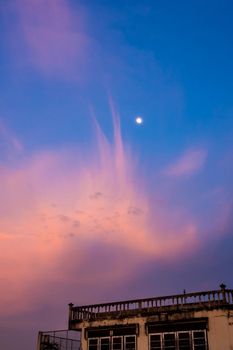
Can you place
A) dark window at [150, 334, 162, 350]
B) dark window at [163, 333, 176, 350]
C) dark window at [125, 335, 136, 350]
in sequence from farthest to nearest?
1. dark window at [125, 335, 136, 350]
2. dark window at [150, 334, 162, 350]
3. dark window at [163, 333, 176, 350]

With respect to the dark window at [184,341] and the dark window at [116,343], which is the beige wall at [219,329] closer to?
the dark window at [184,341]

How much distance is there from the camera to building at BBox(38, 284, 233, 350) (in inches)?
1013

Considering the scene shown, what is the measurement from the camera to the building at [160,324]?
25734 mm

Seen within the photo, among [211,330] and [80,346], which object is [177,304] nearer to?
[211,330]

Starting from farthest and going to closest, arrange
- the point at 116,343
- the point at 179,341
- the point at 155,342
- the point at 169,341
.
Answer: the point at 116,343 → the point at 155,342 → the point at 169,341 → the point at 179,341

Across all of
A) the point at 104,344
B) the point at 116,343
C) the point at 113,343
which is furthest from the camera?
the point at 104,344

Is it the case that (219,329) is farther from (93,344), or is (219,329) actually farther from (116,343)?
(93,344)

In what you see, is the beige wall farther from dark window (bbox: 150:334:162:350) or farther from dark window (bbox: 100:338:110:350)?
dark window (bbox: 100:338:110:350)

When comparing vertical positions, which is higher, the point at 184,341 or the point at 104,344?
the point at 104,344

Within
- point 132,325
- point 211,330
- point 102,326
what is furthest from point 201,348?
point 102,326

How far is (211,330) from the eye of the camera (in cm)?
2591

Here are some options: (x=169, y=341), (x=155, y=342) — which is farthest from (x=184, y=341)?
→ (x=155, y=342)

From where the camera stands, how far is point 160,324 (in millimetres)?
27891

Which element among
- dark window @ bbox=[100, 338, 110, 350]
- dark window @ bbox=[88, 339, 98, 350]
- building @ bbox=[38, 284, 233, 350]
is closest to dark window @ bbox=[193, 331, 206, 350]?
building @ bbox=[38, 284, 233, 350]
